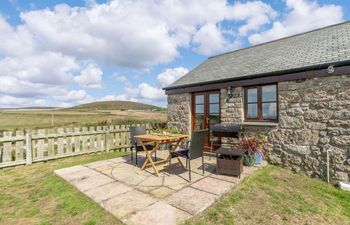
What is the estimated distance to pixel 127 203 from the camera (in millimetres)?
3125

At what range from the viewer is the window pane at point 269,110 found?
18.5 ft

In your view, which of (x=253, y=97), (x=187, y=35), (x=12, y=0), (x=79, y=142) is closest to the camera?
(x=12, y=0)

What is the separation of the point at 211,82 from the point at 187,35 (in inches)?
156

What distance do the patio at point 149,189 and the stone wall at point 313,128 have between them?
1.14m

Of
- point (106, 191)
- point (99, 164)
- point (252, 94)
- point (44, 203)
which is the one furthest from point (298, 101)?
point (44, 203)

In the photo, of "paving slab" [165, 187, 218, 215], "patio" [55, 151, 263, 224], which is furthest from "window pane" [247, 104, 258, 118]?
"paving slab" [165, 187, 218, 215]

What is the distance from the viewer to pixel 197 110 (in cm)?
770

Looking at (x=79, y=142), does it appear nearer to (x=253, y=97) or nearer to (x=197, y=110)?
(x=197, y=110)

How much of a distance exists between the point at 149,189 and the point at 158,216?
3.46 ft

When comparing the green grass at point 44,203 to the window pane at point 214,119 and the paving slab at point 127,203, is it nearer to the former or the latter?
the paving slab at point 127,203

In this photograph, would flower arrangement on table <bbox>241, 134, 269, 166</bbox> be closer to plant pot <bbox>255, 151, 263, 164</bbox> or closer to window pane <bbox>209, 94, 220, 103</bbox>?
plant pot <bbox>255, 151, 263, 164</bbox>

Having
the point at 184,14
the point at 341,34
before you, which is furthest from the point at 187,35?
the point at 341,34

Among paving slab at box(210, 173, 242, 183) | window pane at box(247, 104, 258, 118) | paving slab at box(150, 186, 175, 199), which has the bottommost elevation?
paving slab at box(210, 173, 242, 183)

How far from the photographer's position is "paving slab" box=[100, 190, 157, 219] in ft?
9.37
